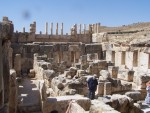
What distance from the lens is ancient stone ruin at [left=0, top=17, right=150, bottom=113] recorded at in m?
9.55

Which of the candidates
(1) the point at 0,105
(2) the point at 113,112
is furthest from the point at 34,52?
(1) the point at 0,105

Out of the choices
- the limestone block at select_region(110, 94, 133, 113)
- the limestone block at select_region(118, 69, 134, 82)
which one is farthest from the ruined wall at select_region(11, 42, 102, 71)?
the limestone block at select_region(110, 94, 133, 113)

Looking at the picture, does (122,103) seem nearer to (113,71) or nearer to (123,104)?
(123,104)

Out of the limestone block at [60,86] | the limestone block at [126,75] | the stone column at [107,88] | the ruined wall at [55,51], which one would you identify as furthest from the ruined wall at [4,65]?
the ruined wall at [55,51]

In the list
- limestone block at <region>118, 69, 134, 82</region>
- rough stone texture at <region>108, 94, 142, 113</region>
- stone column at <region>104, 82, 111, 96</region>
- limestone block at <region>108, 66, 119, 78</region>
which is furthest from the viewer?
limestone block at <region>108, 66, 119, 78</region>

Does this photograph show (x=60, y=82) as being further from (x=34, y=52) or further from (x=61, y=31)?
(x=61, y=31)

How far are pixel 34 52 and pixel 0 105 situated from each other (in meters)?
25.1

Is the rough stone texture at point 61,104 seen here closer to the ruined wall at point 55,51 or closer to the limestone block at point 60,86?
the limestone block at point 60,86

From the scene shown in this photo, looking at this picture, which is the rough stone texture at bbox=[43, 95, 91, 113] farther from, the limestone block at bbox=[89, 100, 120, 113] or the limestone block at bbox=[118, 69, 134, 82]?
the limestone block at bbox=[118, 69, 134, 82]

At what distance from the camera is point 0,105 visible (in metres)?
4.30

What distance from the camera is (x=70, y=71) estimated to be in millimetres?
21375

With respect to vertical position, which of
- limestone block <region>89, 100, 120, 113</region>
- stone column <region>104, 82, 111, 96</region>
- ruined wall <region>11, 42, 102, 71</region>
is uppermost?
ruined wall <region>11, 42, 102, 71</region>

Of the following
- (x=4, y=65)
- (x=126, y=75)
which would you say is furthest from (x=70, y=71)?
(x=4, y=65)

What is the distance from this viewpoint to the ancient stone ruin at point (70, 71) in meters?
9.55
